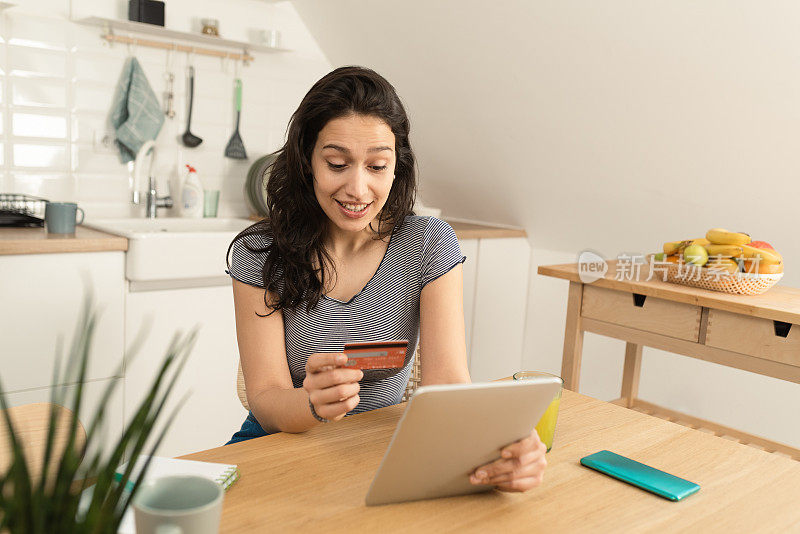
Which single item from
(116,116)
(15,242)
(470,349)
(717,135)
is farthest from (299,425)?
(470,349)

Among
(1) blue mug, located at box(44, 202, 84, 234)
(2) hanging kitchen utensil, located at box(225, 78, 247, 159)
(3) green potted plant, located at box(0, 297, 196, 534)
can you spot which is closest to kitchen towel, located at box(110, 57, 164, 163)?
(2) hanging kitchen utensil, located at box(225, 78, 247, 159)

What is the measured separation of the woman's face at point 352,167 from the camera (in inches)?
53.0

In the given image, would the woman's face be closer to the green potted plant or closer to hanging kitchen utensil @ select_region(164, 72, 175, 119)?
the green potted plant

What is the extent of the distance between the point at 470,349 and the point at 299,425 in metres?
2.30

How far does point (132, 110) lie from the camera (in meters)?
2.72

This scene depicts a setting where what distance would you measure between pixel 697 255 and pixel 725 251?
77 millimetres

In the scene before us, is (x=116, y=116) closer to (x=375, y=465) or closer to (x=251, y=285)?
(x=251, y=285)

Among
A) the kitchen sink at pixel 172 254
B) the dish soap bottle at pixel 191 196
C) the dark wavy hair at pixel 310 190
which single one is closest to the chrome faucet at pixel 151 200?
the dish soap bottle at pixel 191 196

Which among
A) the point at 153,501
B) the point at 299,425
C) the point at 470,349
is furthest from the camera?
the point at 470,349

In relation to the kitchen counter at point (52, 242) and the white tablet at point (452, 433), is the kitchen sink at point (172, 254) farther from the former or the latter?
the white tablet at point (452, 433)

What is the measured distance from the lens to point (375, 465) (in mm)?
1007

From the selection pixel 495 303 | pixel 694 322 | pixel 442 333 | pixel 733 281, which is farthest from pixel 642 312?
pixel 495 303

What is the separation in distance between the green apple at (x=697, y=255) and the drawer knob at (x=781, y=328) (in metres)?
0.29

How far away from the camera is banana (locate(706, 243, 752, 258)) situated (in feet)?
6.89
